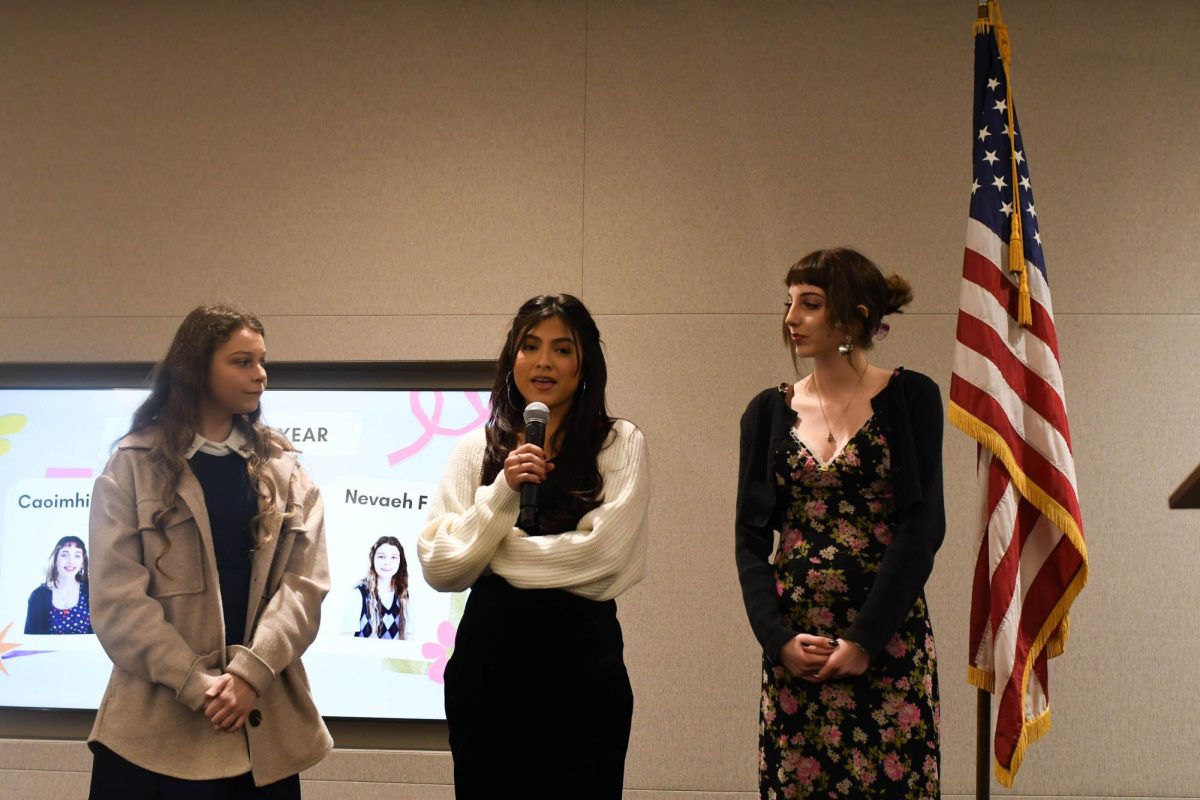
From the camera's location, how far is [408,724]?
4.04 metres

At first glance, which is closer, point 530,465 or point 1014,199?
point 530,465

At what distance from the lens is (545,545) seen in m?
2.29

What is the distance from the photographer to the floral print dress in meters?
2.32

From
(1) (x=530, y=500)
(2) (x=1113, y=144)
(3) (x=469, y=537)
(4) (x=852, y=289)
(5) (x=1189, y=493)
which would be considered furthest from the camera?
(2) (x=1113, y=144)

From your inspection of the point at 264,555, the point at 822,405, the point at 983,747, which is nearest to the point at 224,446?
the point at 264,555

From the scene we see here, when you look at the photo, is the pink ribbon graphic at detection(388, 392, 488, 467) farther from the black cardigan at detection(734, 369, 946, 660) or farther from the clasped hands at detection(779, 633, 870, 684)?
the clasped hands at detection(779, 633, 870, 684)

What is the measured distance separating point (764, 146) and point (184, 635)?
2640 millimetres

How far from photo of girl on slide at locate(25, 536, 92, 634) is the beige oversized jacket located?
1704 mm

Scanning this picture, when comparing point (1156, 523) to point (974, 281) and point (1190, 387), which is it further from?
point (974, 281)

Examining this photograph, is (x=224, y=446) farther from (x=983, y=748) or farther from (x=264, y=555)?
(x=983, y=748)

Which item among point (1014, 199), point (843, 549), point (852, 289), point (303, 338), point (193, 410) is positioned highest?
point (1014, 199)

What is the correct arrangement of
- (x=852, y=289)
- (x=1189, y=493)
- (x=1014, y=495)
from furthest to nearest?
1. (x=1014, y=495)
2. (x=852, y=289)
3. (x=1189, y=493)

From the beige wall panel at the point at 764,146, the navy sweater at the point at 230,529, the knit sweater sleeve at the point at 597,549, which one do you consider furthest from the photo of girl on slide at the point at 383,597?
the knit sweater sleeve at the point at 597,549

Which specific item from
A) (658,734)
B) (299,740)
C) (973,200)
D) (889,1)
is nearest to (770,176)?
(889,1)
